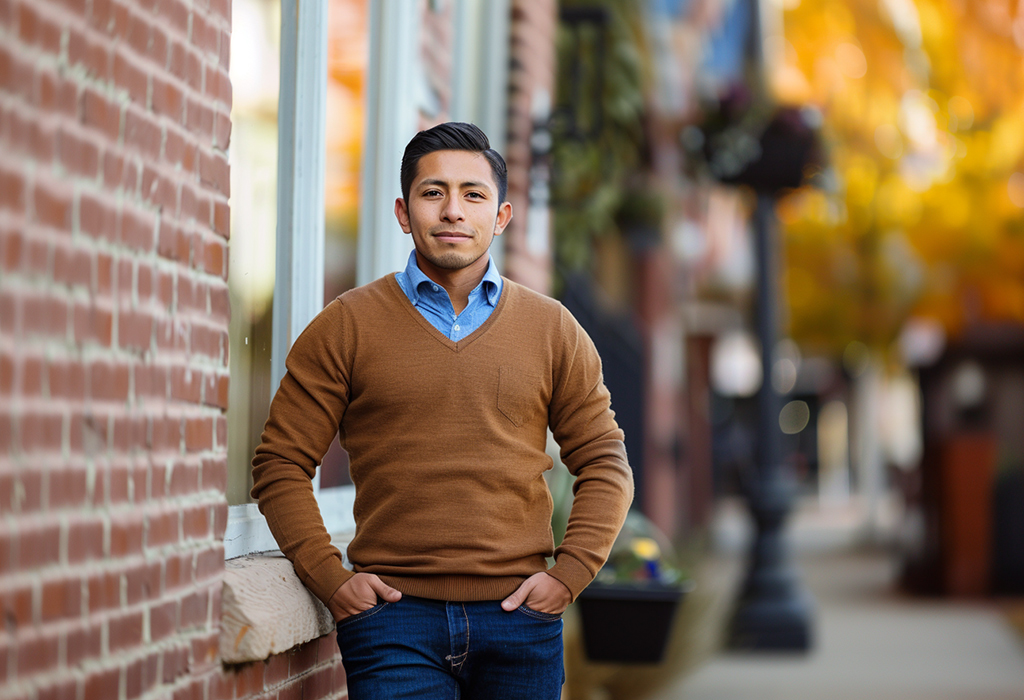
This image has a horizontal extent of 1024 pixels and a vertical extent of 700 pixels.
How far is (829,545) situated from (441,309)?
1652cm

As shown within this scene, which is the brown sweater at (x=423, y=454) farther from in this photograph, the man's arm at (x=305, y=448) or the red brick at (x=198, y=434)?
the red brick at (x=198, y=434)

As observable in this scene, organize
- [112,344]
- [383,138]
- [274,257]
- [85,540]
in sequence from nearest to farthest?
[85,540] → [112,344] → [274,257] → [383,138]

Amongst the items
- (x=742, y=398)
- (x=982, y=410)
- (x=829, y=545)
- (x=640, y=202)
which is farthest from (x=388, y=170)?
(x=742, y=398)

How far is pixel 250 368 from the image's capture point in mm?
3184

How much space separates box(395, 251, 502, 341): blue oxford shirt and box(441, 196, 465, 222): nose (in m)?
0.14

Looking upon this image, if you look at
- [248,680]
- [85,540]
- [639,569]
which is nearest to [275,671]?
[248,680]

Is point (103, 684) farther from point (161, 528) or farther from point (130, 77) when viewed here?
point (130, 77)

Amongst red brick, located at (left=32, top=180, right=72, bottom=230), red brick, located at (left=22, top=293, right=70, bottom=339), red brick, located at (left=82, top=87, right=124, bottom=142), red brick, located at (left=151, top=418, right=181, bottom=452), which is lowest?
red brick, located at (left=151, top=418, right=181, bottom=452)

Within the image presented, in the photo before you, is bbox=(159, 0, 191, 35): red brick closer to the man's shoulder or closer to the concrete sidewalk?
the man's shoulder

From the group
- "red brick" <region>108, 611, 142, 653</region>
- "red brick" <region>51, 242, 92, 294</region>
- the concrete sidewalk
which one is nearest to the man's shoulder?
"red brick" <region>51, 242, 92, 294</region>

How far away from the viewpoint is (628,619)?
4434mm

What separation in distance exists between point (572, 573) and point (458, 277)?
648mm

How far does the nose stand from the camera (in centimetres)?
237

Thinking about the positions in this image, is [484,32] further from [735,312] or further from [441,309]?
[735,312]
